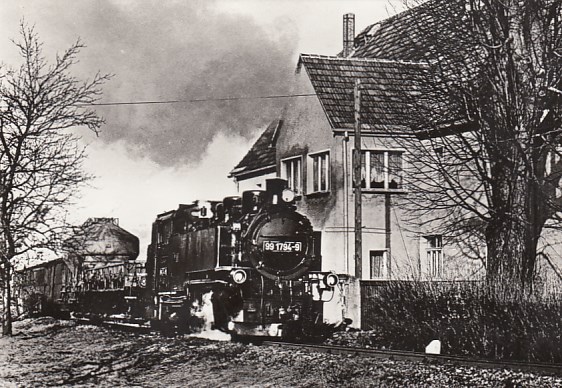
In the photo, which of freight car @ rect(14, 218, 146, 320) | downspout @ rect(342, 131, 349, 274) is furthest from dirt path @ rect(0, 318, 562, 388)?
downspout @ rect(342, 131, 349, 274)

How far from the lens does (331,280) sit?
16.4m

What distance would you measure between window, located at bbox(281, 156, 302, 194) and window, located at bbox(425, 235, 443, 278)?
4567 mm

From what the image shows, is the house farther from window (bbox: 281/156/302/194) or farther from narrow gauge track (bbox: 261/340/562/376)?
narrow gauge track (bbox: 261/340/562/376)

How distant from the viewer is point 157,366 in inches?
494

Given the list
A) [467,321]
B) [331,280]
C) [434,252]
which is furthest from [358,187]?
[467,321]

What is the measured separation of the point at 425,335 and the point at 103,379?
614 centimetres

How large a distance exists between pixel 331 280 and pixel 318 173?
7276 millimetres

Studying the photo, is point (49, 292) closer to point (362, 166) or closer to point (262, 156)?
point (262, 156)

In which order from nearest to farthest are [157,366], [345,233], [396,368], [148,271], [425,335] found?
1. [396,368]
2. [157,366]
3. [425,335]
4. [148,271]
5. [345,233]

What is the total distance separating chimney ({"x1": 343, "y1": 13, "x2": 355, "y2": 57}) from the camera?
94.3 feet

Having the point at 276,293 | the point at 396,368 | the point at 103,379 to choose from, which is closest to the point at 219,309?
the point at 276,293

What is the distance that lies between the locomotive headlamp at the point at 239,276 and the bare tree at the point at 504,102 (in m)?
4.85

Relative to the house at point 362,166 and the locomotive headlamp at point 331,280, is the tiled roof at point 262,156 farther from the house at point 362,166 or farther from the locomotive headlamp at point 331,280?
the locomotive headlamp at point 331,280

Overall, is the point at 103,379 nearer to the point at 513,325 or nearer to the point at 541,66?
the point at 513,325
